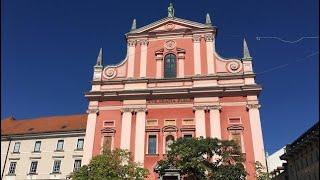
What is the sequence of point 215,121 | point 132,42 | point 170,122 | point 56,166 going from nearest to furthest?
point 215,121, point 170,122, point 132,42, point 56,166

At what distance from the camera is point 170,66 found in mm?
33969

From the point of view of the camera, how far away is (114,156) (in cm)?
2403

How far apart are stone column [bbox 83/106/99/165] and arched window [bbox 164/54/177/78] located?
760 cm

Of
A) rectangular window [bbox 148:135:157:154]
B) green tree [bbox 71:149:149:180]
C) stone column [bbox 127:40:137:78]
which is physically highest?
stone column [bbox 127:40:137:78]

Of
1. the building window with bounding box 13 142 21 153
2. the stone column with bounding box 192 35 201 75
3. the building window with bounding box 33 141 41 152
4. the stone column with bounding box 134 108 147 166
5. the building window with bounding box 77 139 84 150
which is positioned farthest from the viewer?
the building window with bounding box 13 142 21 153

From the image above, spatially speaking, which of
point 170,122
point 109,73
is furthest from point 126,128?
point 109,73

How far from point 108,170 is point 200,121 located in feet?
34.6

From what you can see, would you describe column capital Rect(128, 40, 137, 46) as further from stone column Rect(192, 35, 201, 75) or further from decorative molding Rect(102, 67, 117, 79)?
stone column Rect(192, 35, 201, 75)

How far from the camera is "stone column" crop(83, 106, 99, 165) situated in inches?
1198

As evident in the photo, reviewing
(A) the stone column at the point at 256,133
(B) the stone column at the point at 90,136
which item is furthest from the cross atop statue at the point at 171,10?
(A) the stone column at the point at 256,133

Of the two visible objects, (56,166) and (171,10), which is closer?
(56,166)

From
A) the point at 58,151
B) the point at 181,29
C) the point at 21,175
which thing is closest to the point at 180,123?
the point at 181,29

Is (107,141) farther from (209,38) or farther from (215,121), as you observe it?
(209,38)

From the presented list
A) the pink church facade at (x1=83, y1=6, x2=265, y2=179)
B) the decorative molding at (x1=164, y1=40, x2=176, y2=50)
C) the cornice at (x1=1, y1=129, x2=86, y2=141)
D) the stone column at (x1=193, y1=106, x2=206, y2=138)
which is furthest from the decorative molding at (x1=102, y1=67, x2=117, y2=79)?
the stone column at (x1=193, y1=106, x2=206, y2=138)
